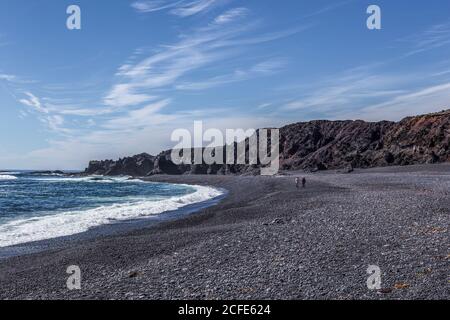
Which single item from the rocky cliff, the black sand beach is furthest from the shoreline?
the rocky cliff

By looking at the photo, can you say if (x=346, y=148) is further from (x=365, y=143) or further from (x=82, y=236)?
(x=82, y=236)

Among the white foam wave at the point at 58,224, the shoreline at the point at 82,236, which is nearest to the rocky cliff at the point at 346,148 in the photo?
the white foam wave at the point at 58,224

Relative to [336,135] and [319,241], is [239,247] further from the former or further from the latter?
[336,135]

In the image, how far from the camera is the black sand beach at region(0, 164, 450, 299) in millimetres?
8602

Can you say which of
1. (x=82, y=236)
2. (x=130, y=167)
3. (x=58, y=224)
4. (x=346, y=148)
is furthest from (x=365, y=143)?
(x=82, y=236)

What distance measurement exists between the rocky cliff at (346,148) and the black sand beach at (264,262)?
60.3 metres

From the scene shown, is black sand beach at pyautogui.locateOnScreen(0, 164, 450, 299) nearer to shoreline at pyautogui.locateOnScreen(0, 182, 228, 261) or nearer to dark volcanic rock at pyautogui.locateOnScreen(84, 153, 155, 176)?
shoreline at pyautogui.locateOnScreen(0, 182, 228, 261)

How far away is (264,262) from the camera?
1082 cm

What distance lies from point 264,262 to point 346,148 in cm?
9356

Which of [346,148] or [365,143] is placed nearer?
[365,143]

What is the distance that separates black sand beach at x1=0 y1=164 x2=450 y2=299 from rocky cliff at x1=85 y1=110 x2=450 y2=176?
60.3 meters

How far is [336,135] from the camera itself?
114 m

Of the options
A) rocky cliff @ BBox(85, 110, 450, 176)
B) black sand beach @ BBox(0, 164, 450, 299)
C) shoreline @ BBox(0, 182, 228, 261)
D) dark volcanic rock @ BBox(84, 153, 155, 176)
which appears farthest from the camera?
dark volcanic rock @ BBox(84, 153, 155, 176)

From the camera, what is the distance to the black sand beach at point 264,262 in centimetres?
860
